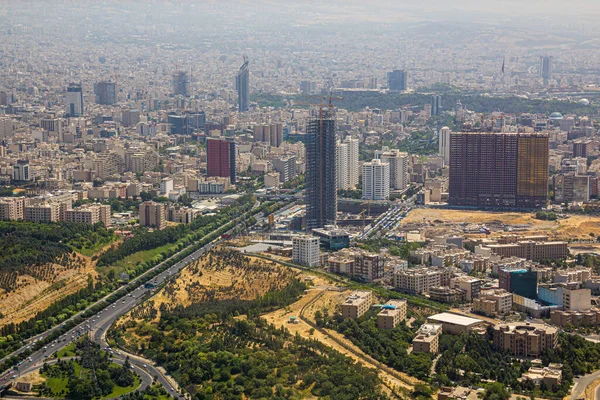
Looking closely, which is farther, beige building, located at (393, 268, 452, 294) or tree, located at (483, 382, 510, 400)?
beige building, located at (393, 268, 452, 294)

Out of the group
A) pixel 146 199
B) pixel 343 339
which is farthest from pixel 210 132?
pixel 343 339

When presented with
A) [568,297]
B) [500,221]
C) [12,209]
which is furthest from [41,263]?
[500,221]

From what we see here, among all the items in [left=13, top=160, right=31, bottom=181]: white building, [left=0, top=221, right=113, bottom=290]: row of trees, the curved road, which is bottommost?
the curved road

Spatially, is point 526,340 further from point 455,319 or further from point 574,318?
point 574,318

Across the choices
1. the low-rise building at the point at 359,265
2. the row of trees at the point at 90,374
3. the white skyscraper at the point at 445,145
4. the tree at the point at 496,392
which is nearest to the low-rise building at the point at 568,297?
the low-rise building at the point at 359,265

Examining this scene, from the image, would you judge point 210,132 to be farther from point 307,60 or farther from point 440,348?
point 307,60

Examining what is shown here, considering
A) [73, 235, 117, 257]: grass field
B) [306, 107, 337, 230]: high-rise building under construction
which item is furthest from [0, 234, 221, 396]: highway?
[306, 107, 337, 230]: high-rise building under construction

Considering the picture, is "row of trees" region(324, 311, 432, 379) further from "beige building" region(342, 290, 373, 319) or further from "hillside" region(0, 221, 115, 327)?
"hillside" region(0, 221, 115, 327)

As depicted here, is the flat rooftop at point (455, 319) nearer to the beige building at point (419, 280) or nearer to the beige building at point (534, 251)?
the beige building at point (419, 280)
